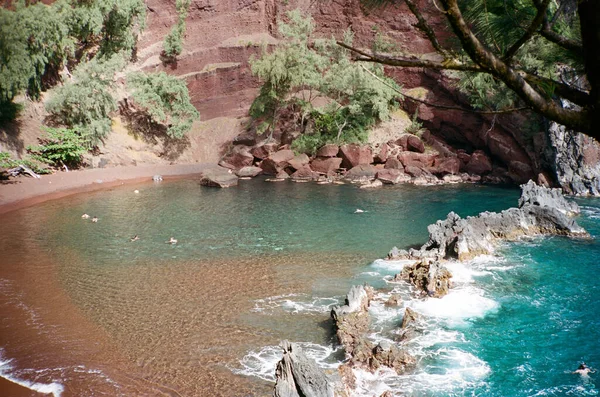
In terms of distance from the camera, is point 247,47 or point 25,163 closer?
point 25,163

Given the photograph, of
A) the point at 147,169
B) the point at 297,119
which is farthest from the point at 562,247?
the point at 147,169

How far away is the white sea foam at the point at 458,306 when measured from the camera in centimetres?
1625

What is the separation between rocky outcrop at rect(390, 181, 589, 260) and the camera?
73.9ft

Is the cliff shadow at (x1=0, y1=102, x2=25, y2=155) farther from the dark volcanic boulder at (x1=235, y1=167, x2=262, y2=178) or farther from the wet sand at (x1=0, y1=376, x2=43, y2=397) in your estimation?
the wet sand at (x1=0, y1=376, x2=43, y2=397)

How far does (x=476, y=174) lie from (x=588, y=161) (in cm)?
966

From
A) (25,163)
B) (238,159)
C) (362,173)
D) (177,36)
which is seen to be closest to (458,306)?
(362,173)

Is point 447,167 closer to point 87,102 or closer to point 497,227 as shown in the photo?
point 497,227

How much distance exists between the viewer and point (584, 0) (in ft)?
10.6

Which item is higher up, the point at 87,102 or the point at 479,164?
the point at 87,102

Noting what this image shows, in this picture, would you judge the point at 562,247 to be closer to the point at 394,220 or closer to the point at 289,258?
the point at 394,220

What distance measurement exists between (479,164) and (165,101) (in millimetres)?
34309

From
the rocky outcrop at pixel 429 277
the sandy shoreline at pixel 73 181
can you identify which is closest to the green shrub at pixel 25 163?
the sandy shoreline at pixel 73 181

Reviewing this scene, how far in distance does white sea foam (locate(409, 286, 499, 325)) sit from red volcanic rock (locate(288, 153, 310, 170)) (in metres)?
30.9

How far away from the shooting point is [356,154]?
153ft
